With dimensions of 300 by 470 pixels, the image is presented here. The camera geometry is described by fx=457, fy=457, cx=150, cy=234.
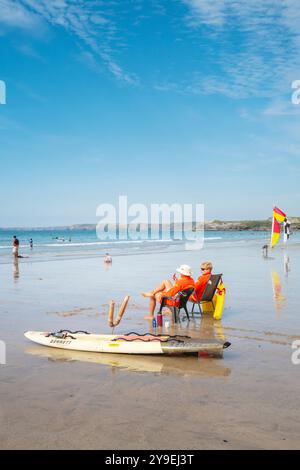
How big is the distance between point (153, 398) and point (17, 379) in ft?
Answer: 6.64

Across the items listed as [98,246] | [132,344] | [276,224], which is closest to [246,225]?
[98,246]

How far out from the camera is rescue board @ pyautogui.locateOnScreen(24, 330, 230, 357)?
7.21 meters

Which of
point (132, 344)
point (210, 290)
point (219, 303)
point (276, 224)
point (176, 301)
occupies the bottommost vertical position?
point (132, 344)

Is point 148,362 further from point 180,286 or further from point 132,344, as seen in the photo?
point 180,286

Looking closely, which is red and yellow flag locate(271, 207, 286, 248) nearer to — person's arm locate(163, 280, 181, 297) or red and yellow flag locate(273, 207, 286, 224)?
red and yellow flag locate(273, 207, 286, 224)

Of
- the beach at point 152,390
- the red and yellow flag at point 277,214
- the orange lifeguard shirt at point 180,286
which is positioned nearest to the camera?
the beach at point 152,390

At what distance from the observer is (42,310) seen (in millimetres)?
11445

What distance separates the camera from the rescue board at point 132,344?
7.21 meters

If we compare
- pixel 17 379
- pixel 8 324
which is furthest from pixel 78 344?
pixel 8 324

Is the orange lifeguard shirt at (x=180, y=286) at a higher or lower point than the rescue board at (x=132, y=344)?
higher

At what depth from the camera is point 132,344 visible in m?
7.43

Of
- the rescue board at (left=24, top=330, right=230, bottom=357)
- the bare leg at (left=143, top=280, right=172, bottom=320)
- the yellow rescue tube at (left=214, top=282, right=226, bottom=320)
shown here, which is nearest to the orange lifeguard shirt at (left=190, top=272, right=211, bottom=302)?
the yellow rescue tube at (left=214, top=282, right=226, bottom=320)

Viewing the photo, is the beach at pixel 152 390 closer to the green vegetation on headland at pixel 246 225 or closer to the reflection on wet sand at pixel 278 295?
the reflection on wet sand at pixel 278 295

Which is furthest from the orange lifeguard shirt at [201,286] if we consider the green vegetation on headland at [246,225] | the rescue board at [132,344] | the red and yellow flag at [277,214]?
the green vegetation on headland at [246,225]
